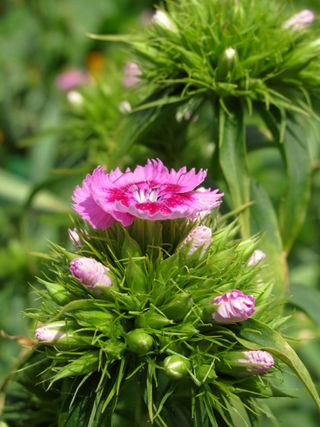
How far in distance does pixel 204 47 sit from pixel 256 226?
34cm

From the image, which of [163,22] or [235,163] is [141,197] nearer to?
[235,163]

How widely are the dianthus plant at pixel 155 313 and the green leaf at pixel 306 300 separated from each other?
1.10ft

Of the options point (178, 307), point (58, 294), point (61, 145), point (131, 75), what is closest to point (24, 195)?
point (61, 145)

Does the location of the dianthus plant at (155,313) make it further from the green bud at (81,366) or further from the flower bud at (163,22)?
the flower bud at (163,22)

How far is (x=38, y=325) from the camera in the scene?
120cm

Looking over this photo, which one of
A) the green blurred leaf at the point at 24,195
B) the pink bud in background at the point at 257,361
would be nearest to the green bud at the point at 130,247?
the pink bud in background at the point at 257,361

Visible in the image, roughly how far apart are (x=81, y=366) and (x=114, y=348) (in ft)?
0.18

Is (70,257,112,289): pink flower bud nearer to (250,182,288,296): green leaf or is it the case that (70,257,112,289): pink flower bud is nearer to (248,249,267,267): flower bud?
(248,249,267,267): flower bud

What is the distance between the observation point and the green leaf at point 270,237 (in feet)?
4.67

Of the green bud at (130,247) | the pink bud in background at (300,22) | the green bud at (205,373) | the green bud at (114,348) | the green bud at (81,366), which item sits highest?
the pink bud in background at (300,22)

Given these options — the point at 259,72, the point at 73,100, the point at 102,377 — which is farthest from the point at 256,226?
the point at 73,100

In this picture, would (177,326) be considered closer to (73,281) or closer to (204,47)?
(73,281)

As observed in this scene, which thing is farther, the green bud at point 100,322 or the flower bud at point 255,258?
the flower bud at point 255,258

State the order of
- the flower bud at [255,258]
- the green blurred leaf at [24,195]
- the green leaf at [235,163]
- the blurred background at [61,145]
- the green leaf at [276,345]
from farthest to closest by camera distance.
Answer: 1. the green blurred leaf at [24,195]
2. the blurred background at [61,145]
3. the green leaf at [235,163]
4. the flower bud at [255,258]
5. the green leaf at [276,345]
